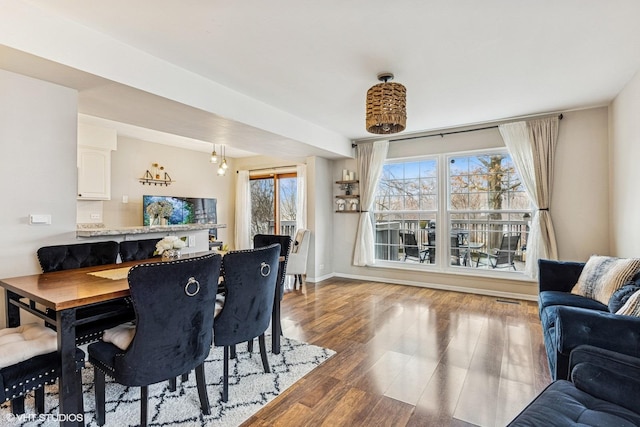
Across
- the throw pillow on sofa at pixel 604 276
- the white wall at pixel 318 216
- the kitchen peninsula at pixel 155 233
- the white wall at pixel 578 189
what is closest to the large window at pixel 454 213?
the white wall at pixel 578 189

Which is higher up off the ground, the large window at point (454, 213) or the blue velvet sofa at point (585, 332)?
the large window at point (454, 213)

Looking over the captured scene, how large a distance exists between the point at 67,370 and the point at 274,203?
18.7 ft

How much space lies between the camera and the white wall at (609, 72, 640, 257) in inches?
120

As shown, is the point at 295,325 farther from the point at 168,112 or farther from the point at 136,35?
the point at 136,35

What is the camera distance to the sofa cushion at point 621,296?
2.13 m

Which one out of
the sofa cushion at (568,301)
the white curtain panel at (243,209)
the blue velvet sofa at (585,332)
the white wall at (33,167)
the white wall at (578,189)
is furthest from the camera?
the white curtain panel at (243,209)

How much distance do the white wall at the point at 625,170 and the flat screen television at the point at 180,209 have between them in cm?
625

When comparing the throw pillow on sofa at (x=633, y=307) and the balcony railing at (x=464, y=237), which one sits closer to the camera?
the throw pillow on sofa at (x=633, y=307)

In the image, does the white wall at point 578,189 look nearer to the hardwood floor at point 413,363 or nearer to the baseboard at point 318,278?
the hardwood floor at point 413,363

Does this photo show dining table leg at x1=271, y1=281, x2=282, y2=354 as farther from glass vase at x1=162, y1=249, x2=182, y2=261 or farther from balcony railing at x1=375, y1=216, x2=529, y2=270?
balcony railing at x1=375, y1=216, x2=529, y2=270

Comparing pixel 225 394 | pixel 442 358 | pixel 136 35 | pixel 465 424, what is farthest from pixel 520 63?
pixel 225 394

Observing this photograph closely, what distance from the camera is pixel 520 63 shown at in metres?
2.83

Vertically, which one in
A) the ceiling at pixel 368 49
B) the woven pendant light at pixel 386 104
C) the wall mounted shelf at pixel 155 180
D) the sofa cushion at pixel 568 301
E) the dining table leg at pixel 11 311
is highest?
the ceiling at pixel 368 49

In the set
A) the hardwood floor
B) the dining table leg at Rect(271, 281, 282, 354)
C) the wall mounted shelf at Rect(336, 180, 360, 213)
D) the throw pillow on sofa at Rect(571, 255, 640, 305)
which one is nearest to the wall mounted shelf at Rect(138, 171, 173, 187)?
the wall mounted shelf at Rect(336, 180, 360, 213)
